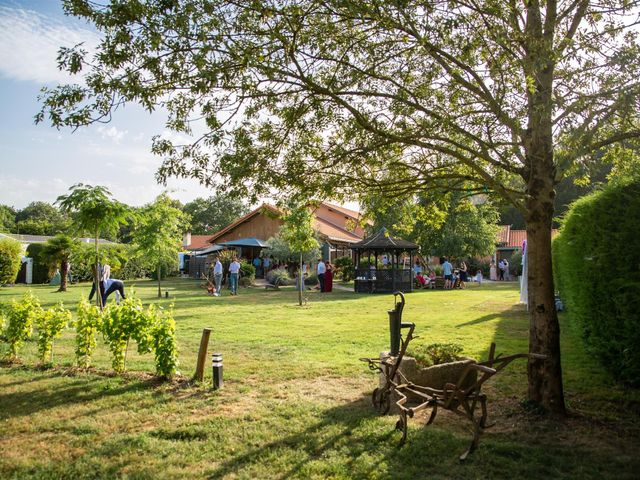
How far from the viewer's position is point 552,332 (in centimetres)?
579

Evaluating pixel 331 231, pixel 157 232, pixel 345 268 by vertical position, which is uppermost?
pixel 331 231

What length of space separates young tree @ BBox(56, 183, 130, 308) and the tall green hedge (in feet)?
26.2

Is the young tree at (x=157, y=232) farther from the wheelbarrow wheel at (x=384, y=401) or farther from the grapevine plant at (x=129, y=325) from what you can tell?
the wheelbarrow wheel at (x=384, y=401)

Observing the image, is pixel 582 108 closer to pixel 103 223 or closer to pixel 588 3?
pixel 588 3

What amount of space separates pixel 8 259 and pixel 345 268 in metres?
21.0

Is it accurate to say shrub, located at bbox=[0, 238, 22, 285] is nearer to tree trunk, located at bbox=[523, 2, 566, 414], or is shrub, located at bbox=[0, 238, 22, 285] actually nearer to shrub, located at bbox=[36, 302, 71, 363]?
shrub, located at bbox=[36, 302, 71, 363]

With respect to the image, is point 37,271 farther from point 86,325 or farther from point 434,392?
point 434,392

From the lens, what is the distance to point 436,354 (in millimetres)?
6715

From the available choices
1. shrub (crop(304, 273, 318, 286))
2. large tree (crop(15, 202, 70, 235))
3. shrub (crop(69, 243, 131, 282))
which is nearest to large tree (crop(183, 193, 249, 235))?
large tree (crop(15, 202, 70, 235))

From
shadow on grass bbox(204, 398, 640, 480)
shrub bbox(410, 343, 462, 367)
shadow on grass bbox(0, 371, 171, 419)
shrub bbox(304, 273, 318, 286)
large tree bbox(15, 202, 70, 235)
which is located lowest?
shadow on grass bbox(204, 398, 640, 480)

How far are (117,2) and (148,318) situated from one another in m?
4.24

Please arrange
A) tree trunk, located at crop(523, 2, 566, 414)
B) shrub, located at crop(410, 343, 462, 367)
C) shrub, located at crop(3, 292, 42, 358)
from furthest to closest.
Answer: shrub, located at crop(3, 292, 42, 358) → shrub, located at crop(410, 343, 462, 367) → tree trunk, located at crop(523, 2, 566, 414)

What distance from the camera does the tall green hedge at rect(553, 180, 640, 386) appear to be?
5.17m

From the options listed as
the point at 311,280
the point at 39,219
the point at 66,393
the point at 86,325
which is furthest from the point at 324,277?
the point at 39,219
